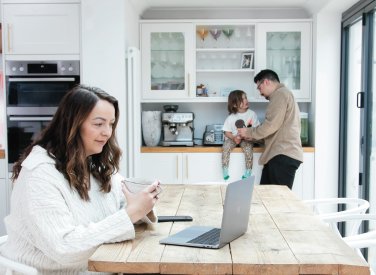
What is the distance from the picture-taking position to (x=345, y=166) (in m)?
5.12

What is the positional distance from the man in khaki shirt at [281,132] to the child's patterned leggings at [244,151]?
0.31 meters

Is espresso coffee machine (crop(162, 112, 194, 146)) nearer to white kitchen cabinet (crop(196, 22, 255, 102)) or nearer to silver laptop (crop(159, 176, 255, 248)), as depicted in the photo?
white kitchen cabinet (crop(196, 22, 255, 102))

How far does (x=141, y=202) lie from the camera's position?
6.03ft

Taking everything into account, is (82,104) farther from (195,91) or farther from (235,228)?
(195,91)

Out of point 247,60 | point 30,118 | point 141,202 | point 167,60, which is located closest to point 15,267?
point 141,202

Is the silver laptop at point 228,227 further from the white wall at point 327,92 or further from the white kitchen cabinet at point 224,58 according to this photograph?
the white kitchen cabinet at point 224,58

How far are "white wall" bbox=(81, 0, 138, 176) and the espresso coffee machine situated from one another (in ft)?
3.08

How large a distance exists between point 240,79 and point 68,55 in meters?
1.94

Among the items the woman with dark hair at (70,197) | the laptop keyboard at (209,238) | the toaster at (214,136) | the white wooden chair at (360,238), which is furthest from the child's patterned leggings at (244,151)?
the laptop keyboard at (209,238)

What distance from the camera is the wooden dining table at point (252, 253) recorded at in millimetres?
1553

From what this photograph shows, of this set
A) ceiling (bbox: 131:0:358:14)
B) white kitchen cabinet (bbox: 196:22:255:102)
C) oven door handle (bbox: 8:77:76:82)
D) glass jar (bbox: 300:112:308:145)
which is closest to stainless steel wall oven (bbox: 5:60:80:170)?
oven door handle (bbox: 8:77:76:82)

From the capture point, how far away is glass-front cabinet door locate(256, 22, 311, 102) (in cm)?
538

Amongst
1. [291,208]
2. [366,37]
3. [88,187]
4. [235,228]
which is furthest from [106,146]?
[366,37]

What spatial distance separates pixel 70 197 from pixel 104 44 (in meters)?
2.83
